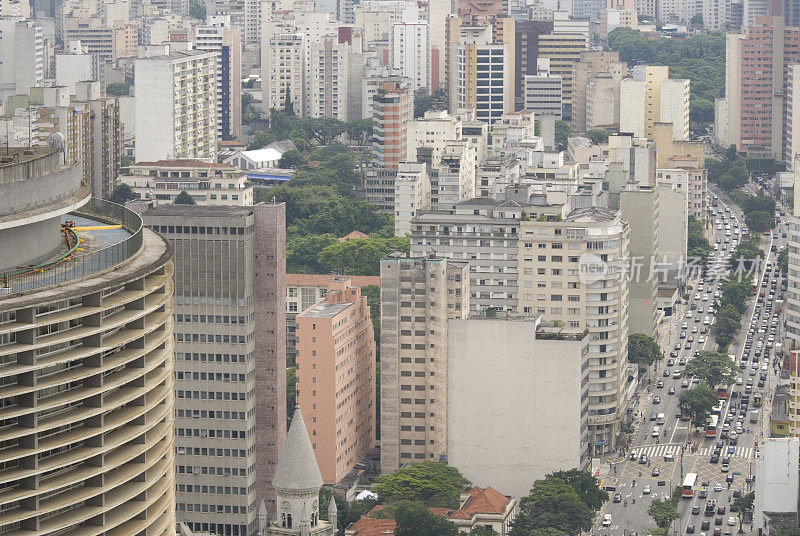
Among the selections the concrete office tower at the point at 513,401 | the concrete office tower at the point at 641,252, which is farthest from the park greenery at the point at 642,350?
the concrete office tower at the point at 513,401

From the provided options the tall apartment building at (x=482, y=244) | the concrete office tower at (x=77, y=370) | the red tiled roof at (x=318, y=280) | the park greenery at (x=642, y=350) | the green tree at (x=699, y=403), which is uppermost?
the concrete office tower at (x=77, y=370)

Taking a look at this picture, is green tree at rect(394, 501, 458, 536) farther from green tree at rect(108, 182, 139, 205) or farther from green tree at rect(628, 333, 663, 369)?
green tree at rect(108, 182, 139, 205)

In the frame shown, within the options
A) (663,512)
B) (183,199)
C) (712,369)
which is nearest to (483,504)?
(663,512)

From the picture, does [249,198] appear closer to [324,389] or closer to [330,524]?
[324,389]

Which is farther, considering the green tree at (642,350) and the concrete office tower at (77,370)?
the green tree at (642,350)

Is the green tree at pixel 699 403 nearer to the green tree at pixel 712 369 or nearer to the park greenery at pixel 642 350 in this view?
the green tree at pixel 712 369

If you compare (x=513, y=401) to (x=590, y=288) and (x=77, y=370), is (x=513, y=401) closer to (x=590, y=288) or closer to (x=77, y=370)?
(x=590, y=288)
